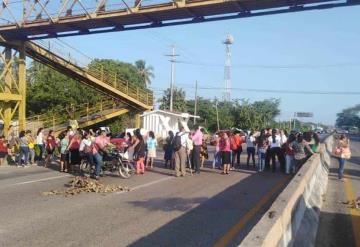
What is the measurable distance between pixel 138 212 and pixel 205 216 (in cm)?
131

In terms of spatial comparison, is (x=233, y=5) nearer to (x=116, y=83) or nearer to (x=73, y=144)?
(x=73, y=144)

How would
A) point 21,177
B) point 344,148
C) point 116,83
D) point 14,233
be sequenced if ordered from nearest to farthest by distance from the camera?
point 14,233 → point 21,177 → point 344,148 → point 116,83

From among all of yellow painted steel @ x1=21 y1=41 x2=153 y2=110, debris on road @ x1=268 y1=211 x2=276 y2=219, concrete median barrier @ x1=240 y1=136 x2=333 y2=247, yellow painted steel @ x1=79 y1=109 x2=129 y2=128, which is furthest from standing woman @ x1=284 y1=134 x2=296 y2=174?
yellow painted steel @ x1=79 y1=109 x2=129 y2=128

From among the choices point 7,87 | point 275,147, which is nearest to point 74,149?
point 275,147

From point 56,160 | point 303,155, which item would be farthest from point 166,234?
point 56,160

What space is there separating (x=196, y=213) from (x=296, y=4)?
47.7 ft

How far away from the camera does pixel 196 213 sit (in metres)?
10.1

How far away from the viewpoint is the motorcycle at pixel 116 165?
16.8 meters

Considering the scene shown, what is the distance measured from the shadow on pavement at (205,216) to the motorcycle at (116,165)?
391 cm

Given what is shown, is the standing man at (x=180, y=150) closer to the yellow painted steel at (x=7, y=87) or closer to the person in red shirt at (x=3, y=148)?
the person in red shirt at (x=3, y=148)

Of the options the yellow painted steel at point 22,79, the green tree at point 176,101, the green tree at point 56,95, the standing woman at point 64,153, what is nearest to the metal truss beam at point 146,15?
the yellow painted steel at point 22,79

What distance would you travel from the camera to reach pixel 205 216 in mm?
9812

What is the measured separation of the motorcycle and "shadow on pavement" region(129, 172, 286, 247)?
12.8ft

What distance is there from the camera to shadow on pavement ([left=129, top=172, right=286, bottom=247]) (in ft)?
25.8
